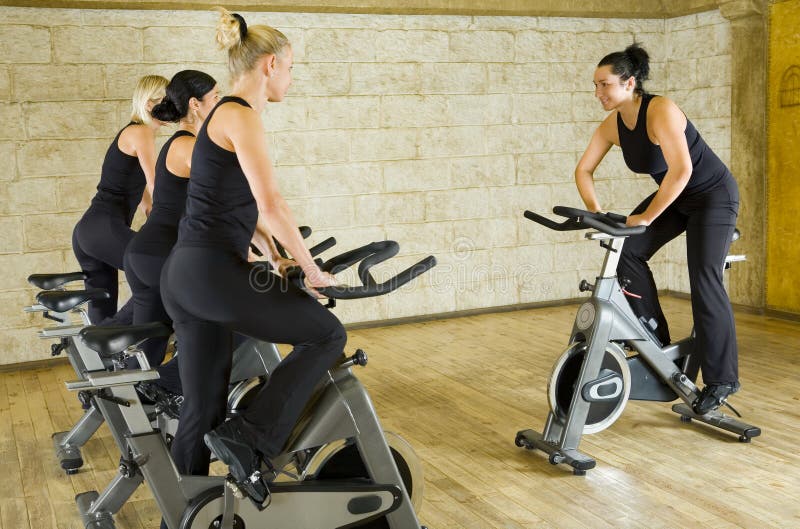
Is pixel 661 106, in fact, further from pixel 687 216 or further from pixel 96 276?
pixel 96 276

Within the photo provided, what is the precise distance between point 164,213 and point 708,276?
223 cm

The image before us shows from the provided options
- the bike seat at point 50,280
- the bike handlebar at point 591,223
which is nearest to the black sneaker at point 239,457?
the bike handlebar at point 591,223

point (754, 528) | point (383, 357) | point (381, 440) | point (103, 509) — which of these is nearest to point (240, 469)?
point (381, 440)

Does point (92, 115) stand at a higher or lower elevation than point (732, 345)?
higher

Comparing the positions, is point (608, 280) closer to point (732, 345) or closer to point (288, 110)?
point (732, 345)

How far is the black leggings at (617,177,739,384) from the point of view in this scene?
372 cm

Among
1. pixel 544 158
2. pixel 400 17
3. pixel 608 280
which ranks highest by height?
pixel 400 17

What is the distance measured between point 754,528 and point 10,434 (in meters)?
3.26

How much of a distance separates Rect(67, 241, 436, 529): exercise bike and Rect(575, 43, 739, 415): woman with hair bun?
1.66 meters

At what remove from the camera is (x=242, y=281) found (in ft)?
7.55

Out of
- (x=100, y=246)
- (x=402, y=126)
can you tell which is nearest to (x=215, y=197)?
(x=100, y=246)

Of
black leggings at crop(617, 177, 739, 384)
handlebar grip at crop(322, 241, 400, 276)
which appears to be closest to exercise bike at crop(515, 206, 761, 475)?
black leggings at crop(617, 177, 739, 384)

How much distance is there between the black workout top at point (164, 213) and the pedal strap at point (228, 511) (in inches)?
46.9

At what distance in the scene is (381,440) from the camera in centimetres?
248
